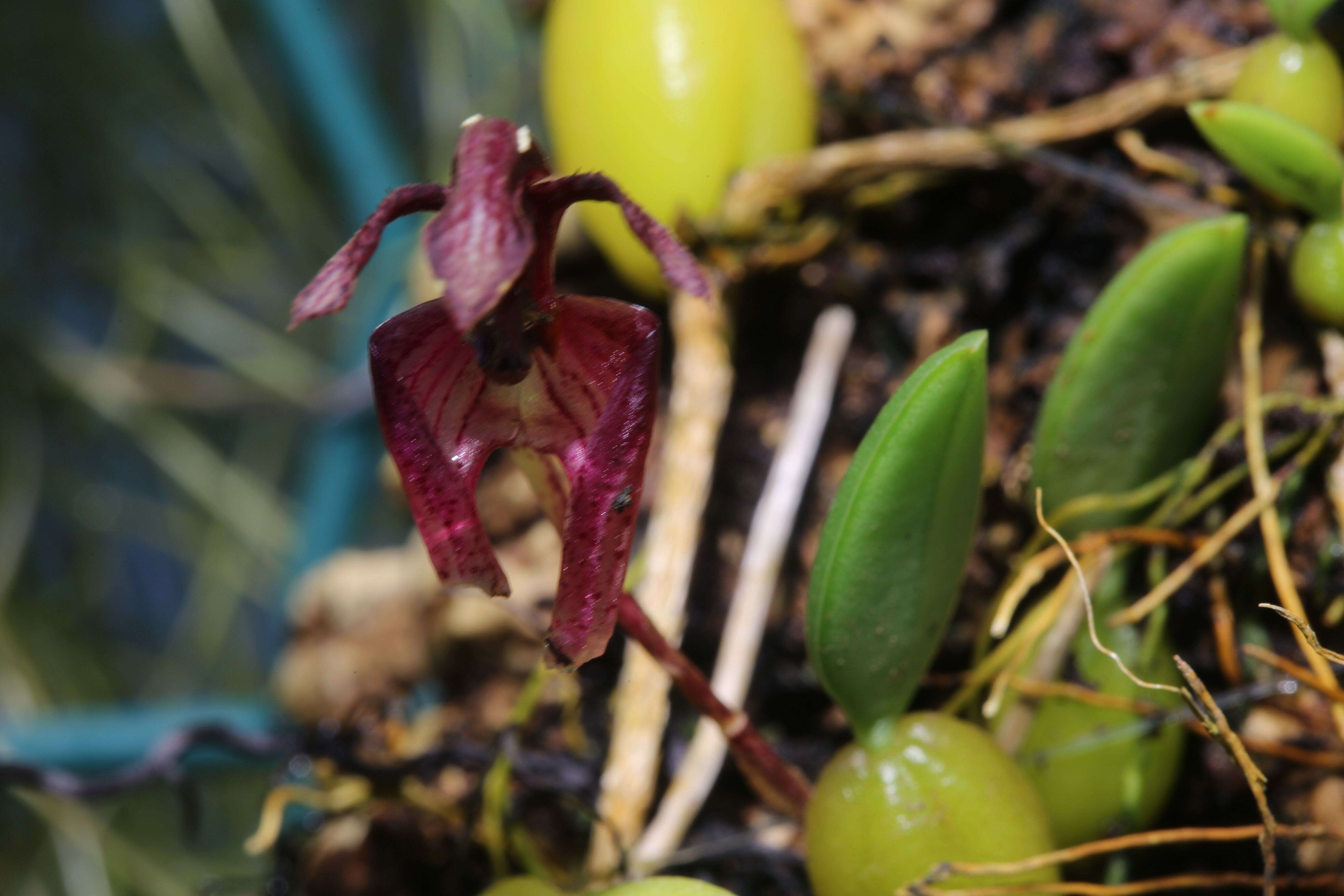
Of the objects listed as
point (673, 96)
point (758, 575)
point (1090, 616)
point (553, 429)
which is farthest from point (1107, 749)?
point (673, 96)

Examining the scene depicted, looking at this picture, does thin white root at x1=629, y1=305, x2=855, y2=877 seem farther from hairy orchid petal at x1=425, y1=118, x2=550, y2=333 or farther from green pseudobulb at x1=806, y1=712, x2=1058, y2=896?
hairy orchid petal at x1=425, y1=118, x2=550, y2=333

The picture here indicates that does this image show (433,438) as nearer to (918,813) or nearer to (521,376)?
(521,376)

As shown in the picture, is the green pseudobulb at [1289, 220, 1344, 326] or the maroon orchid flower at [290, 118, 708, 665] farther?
the green pseudobulb at [1289, 220, 1344, 326]

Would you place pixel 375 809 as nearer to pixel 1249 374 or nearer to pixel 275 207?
pixel 1249 374

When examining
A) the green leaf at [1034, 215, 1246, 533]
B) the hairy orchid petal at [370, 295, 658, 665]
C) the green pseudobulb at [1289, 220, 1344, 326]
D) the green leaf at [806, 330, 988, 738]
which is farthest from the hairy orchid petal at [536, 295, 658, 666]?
the green pseudobulb at [1289, 220, 1344, 326]

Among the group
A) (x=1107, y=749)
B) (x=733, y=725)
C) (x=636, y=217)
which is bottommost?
(x=1107, y=749)

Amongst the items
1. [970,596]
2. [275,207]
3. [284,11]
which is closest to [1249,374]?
[970,596]
